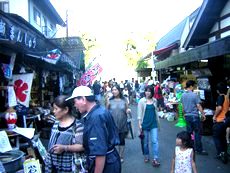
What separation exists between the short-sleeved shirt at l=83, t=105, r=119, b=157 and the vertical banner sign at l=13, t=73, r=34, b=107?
5294 millimetres

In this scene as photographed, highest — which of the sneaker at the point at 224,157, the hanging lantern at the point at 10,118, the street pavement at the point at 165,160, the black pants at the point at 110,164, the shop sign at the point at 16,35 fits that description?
the shop sign at the point at 16,35

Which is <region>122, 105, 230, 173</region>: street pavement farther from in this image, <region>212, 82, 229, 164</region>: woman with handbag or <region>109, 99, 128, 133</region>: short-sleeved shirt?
<region>109, 99, 128, 133</region>: short-sleeved shirt

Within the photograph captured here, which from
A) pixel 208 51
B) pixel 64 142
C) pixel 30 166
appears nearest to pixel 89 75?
pixel 208 51

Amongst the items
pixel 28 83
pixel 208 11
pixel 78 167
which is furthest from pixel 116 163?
pixel 208 11

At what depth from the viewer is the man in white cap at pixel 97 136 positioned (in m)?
3.51

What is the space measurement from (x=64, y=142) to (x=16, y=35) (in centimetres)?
466

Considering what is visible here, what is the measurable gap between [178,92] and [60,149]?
1275 cm

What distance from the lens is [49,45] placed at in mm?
12203

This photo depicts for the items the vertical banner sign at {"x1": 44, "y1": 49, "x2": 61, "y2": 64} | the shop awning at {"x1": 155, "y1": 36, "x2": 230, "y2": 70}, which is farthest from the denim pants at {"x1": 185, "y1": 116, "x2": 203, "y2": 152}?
the vertical banner sign at {"x1": 44, "y1": 49, "x2": 61, "y2": 64}

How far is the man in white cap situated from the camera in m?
3.51

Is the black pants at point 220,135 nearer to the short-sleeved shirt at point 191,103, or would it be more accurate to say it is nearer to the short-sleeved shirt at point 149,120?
the short-sleeved shirt at point 191,103

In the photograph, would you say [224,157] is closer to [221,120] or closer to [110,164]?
[221,120]

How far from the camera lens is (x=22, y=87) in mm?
8672

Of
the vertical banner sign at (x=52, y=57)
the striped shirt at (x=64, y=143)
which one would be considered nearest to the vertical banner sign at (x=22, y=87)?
the vertical banner sign at (x=52, y=57)
